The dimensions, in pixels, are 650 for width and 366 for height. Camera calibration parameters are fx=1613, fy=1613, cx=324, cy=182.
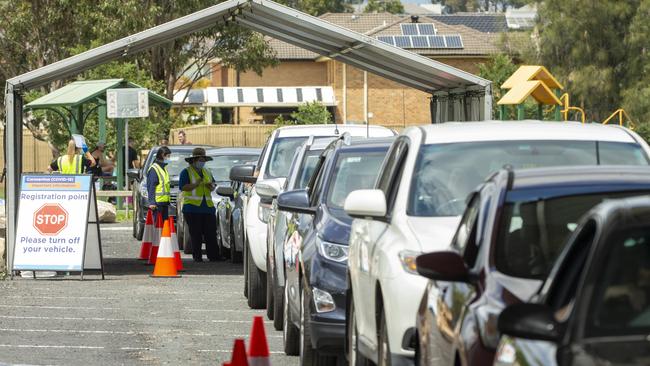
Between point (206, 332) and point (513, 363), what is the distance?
918 cm

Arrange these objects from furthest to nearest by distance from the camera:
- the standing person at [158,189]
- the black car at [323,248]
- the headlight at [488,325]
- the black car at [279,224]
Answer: the standing person at [158,189] < the black car at [279,224] < the black car at [323,248] < the headlight at [488,325]

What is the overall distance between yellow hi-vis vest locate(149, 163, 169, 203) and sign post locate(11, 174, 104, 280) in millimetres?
3802

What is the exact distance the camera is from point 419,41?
77062 mm

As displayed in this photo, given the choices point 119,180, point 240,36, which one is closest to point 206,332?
point 119,180

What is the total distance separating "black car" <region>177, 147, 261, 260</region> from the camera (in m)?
23.6

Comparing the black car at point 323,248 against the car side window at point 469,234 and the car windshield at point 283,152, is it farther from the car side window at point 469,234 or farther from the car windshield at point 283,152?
the car windshield at point 283,152

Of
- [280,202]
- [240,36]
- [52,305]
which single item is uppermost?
[240,36]

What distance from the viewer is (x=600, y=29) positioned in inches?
3059

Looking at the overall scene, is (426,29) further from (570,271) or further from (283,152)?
(570,271)

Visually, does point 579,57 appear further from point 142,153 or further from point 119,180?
point 119,180

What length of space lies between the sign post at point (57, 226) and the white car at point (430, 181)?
1099 cm


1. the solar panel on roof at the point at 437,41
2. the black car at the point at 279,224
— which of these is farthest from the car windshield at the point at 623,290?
the solar panel on roof at the point at 437,41

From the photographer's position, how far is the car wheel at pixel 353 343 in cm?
A: 912

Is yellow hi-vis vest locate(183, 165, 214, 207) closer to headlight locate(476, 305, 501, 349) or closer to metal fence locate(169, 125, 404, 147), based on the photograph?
headlight locate(476, 305, 501, 349)
